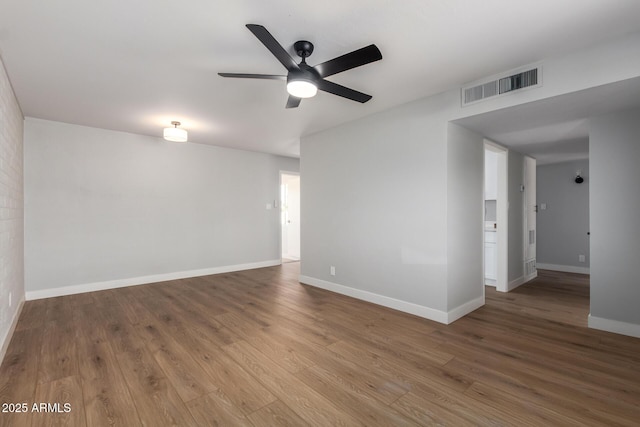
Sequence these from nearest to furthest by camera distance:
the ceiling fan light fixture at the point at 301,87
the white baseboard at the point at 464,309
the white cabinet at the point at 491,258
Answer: the ceiling fan light fixture at the point at 301,87 < the white baseboard at the point at 464,309 < the white cabinet at the point at 491,258

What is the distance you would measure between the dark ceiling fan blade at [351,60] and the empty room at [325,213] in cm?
1

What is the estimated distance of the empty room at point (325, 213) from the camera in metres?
1.89

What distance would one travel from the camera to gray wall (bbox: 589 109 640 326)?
9.06ft

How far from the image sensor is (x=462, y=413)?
68.3 inches

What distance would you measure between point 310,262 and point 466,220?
2.40 metres

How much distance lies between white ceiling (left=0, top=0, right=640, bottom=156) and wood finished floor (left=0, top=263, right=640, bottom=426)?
244 centimetres

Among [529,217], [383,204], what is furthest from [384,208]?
[529,217]

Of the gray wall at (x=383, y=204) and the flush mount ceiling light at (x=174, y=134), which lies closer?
the gray wall at (x=383, y=204)

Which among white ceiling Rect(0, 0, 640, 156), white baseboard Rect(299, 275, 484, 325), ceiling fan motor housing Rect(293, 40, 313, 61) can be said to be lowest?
white baseboard Rect(299, 275, 484, 325)

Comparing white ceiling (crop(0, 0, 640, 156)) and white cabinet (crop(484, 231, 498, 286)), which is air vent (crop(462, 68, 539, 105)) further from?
white cabinet (crop(484, 231, 498, 286))

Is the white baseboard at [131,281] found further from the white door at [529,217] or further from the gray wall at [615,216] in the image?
the gray wall at [615,216]

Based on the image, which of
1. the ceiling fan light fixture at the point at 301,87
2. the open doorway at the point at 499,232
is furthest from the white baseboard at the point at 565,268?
the ceiling fan light fixture at the point at 301,87

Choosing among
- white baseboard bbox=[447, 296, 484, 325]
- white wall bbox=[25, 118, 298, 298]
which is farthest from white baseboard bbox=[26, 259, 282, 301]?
white baseboard bbox=[447, 296, 484, 325]

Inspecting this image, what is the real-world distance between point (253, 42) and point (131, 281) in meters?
4.30
